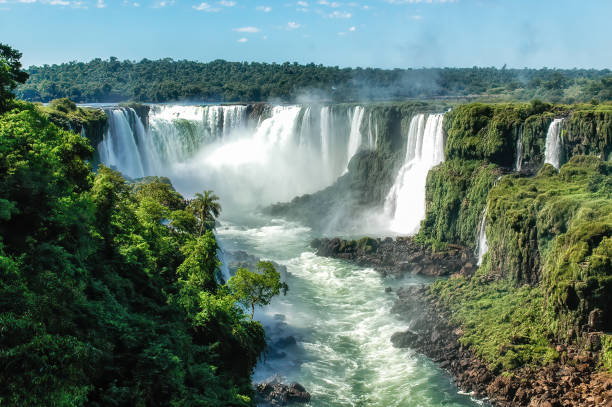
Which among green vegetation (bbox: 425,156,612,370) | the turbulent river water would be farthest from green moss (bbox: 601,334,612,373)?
the turbulent river water

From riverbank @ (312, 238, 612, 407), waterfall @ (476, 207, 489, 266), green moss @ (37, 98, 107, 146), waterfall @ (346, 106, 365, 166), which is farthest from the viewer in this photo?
waterfall @ (346, 106, 365, 166)

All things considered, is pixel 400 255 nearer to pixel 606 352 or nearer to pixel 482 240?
pixel 482 240

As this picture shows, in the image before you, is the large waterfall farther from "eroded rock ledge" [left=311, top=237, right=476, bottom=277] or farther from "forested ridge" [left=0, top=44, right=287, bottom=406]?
"forested ridge" [left=0, top=44, right=287, bottom=406]

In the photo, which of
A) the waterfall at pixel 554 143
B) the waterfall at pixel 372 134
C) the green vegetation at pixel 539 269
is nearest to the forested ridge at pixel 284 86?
the waterfall at pixel 372 134

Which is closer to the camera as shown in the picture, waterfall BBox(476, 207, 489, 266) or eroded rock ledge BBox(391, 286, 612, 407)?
eroded rock ledge BBox(391, 286, 612, 407)

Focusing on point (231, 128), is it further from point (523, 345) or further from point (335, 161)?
point (523, 345)

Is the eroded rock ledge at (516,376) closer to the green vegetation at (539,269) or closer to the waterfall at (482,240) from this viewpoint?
the green vegetation at (539,269)
